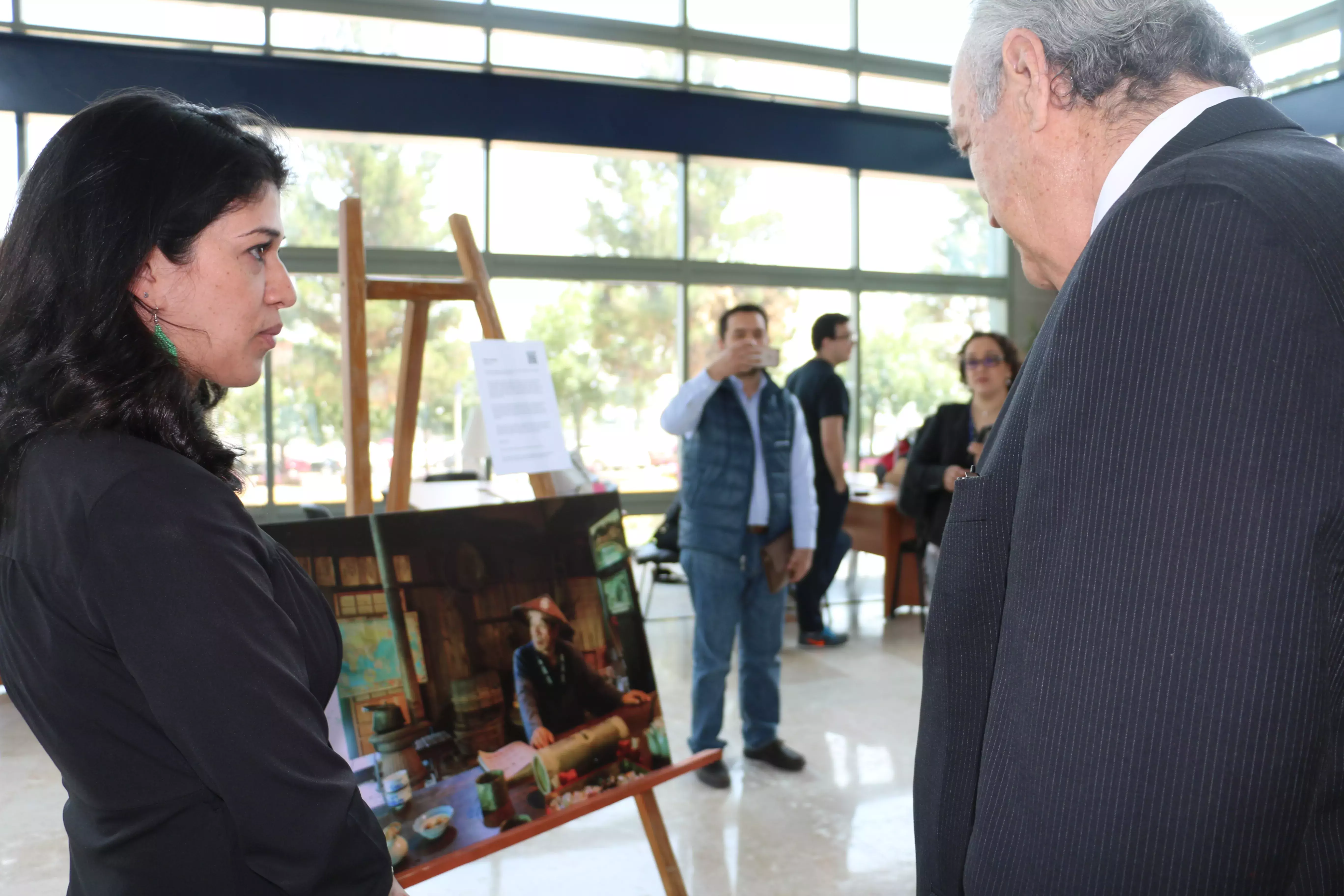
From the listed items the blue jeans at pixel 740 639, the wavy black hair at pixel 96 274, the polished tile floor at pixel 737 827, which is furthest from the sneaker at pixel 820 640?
the wavy black hair at pixel 96 274

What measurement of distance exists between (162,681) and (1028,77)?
3.15ft

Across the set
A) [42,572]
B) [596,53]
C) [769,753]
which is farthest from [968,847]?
[596,53]

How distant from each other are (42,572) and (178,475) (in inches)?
6.1

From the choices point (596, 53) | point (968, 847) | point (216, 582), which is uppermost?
point (596, 53)

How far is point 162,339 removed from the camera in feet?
3.31

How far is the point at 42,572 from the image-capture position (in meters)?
0.88

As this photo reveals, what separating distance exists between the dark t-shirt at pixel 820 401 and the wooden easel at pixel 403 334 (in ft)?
9.74

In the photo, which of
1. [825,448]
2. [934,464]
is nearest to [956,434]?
[934,464]

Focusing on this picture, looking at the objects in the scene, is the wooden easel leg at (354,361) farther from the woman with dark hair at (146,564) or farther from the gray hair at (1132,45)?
the gray hair at (1132,45)

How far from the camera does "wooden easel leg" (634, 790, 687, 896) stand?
2041 mm

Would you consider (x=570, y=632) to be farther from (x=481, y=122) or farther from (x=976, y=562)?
(x=481, y=122)

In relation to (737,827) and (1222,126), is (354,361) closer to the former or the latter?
(1222,126)

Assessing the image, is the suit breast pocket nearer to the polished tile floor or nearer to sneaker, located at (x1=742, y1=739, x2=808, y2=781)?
the polished tile floor

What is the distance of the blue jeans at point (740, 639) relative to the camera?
11.3ft
